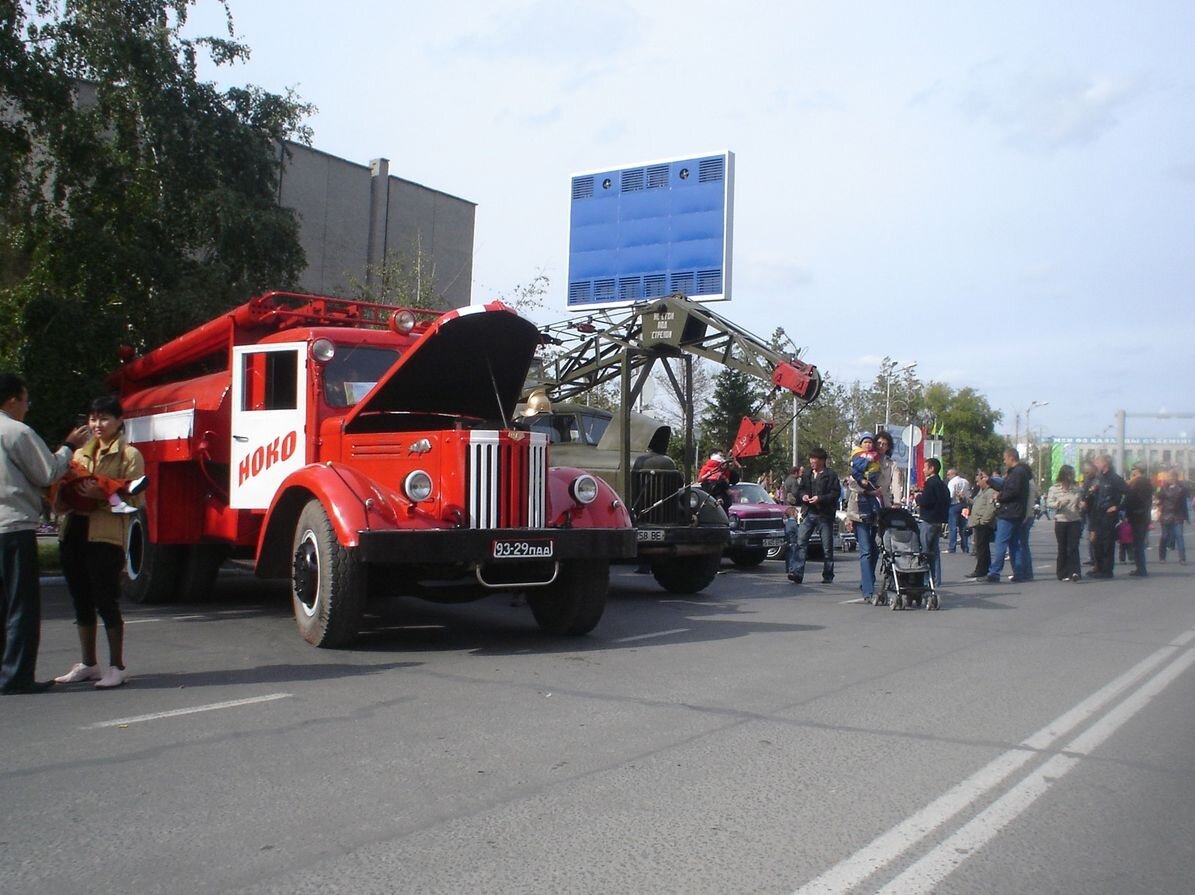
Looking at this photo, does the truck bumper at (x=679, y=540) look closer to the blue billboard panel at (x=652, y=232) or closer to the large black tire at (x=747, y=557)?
the large black tire at (x=747, y=557)

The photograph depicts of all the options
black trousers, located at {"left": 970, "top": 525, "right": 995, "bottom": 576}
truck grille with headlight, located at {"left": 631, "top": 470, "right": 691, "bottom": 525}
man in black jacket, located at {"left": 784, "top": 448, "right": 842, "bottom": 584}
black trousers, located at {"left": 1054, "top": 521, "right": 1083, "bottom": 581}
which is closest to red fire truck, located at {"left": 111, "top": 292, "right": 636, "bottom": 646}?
truck grille with headlight, located at {"left": 631, "top": 470, "right": 691, "bottom": 525}

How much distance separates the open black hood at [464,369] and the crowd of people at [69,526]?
2214 millimetres

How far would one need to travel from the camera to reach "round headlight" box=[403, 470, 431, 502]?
26.2 feet

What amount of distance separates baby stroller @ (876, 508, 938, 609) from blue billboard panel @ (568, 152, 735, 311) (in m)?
9.72

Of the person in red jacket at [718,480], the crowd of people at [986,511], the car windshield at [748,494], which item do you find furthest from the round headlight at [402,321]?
the car windshield at [748,494]

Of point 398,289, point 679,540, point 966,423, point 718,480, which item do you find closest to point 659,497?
point 679,540

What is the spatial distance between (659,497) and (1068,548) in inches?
300

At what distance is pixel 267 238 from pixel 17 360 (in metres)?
3.54

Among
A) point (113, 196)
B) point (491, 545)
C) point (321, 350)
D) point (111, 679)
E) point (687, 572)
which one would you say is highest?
point (113, 196)

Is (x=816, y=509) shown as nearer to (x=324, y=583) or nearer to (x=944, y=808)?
(x=324, y=583)

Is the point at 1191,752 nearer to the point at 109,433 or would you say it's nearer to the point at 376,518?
the point at 376,518

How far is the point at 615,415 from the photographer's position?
1366 cm

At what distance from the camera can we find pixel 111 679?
6672mm

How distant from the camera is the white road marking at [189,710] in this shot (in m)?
5.79
